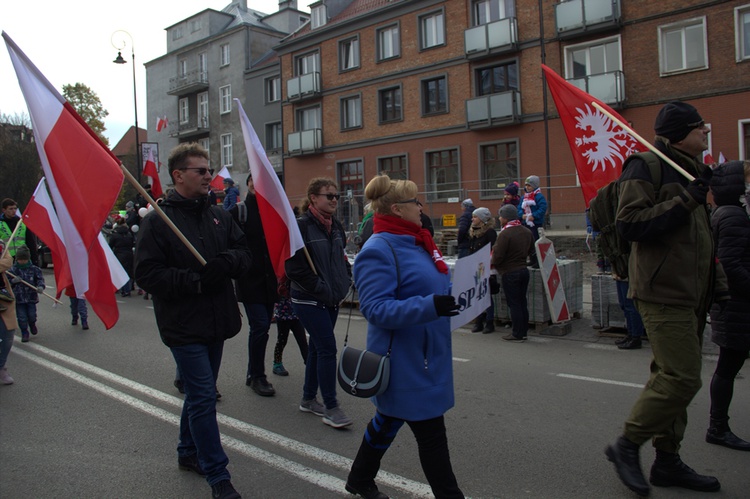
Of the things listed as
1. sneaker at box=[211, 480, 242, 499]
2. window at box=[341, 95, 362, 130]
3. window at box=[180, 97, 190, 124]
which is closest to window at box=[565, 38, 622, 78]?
window at box=[341, 95, 362, 130]

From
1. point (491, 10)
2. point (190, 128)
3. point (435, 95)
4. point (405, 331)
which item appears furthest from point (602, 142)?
point (190, 128)

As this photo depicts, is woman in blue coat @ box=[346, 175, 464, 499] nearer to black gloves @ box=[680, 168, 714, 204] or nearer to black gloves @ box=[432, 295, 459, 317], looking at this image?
black gloves @ box=[432, 295, 459, 317]

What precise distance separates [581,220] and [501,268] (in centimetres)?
1445

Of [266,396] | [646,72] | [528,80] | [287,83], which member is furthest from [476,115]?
[266,396]

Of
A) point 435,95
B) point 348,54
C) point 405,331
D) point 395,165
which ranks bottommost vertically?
point 405,331

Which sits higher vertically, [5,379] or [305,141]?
[305,141]

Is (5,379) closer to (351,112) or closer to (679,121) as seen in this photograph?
(679,121)

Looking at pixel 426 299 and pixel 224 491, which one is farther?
pixel 224 491

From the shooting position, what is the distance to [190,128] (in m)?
42.6

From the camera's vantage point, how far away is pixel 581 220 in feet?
72.1

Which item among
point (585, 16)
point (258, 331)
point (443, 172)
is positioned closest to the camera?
point (258, 331)

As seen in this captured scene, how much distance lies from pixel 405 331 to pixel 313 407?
2499mm

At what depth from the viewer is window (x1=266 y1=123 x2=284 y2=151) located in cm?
3731

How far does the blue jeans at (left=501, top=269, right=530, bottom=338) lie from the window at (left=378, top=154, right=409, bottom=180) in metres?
21.0
